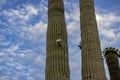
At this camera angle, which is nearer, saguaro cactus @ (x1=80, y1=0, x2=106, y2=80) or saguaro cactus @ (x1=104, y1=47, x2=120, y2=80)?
saguaro cactus @ (x1=80, y1=0, x2=106, y2=80)

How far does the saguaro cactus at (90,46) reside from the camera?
23469 mm

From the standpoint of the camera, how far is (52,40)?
2278cm

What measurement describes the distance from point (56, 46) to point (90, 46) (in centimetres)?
433

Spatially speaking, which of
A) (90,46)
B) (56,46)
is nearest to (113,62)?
(90,46)

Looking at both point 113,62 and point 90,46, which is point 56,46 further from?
point 113,62

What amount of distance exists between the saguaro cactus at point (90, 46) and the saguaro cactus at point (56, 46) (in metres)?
2.69

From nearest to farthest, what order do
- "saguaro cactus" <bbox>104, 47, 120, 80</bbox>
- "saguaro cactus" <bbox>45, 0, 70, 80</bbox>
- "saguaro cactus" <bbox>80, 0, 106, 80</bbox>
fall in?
1. "saguaro cactus" <bbox>45, 0, 70, 80</bbox>
2. "saguaro cactus" <bbox>80, 0, 106, 80</bbox>
3. "saguaro cactus" <bbox>104, 47, 120, 80</bbox>

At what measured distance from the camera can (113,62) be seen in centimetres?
4359

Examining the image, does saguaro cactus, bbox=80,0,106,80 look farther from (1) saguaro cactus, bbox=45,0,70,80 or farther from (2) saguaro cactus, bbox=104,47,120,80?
(2) saguaro cactus, bbox=104,47,120,80

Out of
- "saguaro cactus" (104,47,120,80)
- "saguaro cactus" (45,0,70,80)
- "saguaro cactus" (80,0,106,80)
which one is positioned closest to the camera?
"saguaro cactus" (45,0,70,80)

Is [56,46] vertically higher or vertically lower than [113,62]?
lower

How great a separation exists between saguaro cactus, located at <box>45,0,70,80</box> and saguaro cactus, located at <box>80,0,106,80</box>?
269cm

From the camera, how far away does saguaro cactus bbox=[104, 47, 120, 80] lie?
4181cm

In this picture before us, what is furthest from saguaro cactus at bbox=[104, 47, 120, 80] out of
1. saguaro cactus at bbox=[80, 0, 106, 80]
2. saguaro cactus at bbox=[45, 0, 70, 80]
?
saguaro cactus at bbox=[45, 0, 70, 80]
